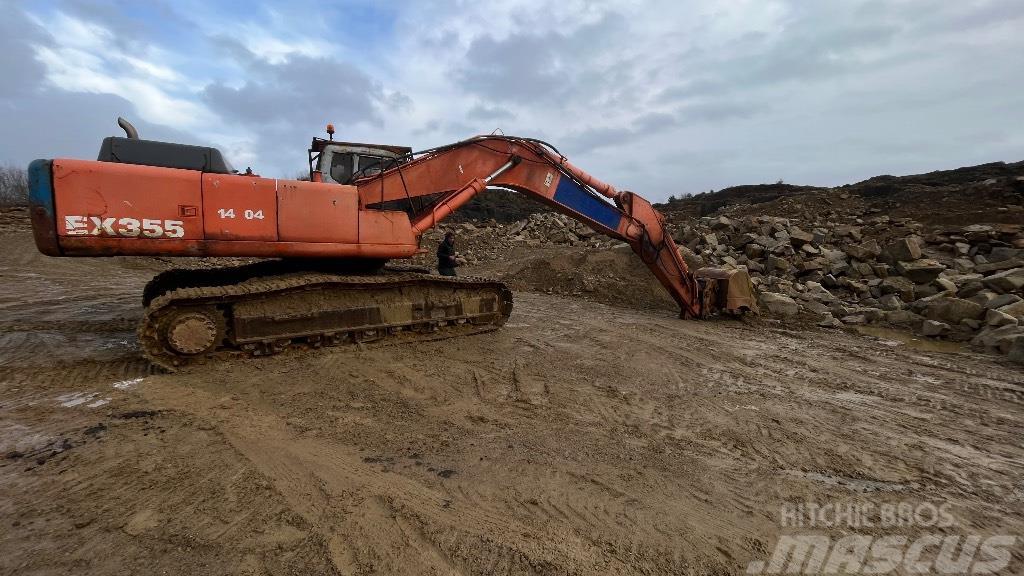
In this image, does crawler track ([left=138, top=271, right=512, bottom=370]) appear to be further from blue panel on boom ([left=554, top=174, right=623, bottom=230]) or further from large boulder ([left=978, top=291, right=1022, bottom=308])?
large boulder ([left=978, top=291, right=1022, bottom=308])

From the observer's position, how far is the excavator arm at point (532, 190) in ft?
20.4

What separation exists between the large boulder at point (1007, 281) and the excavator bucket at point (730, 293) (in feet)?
13.0

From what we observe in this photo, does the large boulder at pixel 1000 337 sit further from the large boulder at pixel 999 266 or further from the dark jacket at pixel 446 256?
the dark jacket at pixel 446 256

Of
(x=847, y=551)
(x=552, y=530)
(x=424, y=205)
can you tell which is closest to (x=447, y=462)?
(x=552, y=530)

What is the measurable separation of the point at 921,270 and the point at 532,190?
329 inches

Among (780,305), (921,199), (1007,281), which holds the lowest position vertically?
(780,305)

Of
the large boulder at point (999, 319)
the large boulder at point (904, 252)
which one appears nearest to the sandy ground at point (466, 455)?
the large boulder at point (999, 319)

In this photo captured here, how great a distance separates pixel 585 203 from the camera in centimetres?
766

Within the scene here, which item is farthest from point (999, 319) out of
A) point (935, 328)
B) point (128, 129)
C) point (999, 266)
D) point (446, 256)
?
point (128, 129)

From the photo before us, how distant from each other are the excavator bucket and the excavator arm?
10 cm

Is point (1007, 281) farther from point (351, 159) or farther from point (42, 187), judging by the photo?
point (42, 187)

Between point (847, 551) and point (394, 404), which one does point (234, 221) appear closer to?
point (394, 404)

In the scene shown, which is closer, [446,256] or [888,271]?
[446,256]

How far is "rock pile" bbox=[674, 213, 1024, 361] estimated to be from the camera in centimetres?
766
